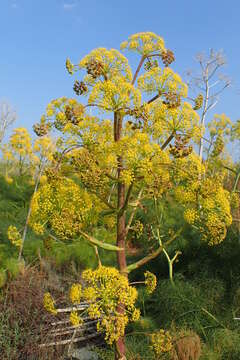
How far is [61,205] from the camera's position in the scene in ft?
8.61

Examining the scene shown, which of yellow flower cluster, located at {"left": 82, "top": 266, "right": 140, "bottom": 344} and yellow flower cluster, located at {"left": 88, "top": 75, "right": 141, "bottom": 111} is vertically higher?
yellow flower cluster, located at {"left": 88, "top": 75, "right": 141, "bottom": 111}

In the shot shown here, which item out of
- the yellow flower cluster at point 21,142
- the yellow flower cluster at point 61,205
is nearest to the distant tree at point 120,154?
the yellow flower cluster at point 61,205

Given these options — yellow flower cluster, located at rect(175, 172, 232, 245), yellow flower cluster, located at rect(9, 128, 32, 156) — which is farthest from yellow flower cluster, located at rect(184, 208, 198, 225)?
yellow flower cluster, located at rect(9, 128, 32, 156)

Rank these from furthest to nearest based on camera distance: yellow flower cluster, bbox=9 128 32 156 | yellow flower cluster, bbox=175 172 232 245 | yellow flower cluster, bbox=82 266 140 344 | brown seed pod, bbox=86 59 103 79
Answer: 1. yellow flower cluster, bbox=9 128 32 156
2. yellow flower cluster, bbox=175 172 232 245
3. brown seed pod, bbox=86 59 103 79
4. yellow flower cluster, bbox=82 266 140 344

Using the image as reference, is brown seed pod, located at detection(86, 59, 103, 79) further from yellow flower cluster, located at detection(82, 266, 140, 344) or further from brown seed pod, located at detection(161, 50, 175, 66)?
yellow flower cluster, located at detection(82, 266, 140, 344)

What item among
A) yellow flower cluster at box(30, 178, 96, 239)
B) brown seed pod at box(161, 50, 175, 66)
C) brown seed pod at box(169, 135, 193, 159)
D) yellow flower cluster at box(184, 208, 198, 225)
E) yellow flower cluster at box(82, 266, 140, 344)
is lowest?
yellow flower cluster at box(82, 266, 140, 344)

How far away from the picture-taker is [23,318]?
16.2 feet

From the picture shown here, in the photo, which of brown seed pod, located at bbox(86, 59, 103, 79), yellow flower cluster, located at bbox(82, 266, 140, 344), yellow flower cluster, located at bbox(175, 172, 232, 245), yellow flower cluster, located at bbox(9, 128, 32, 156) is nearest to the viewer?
yellow flower cluster, located at bbox(82, 266, 140, 344)

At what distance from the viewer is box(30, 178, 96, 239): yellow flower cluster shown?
256 cm

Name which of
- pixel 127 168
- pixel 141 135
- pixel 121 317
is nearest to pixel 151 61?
pixel 141 135

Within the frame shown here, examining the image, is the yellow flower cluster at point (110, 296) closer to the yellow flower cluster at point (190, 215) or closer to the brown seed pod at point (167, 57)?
the yellow flower cluster at point (190, 215)

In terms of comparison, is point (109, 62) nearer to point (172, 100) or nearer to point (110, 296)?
point (172, 100)

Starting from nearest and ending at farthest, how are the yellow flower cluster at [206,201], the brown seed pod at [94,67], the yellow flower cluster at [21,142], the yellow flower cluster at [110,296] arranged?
the yellow flower cluster at [110,296] < the brown seed pod at [94,67] < the yellow flower cluster at [206,201] < the yellow flower cluster at [21,142]

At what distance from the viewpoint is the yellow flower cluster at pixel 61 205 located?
2.56 meters
